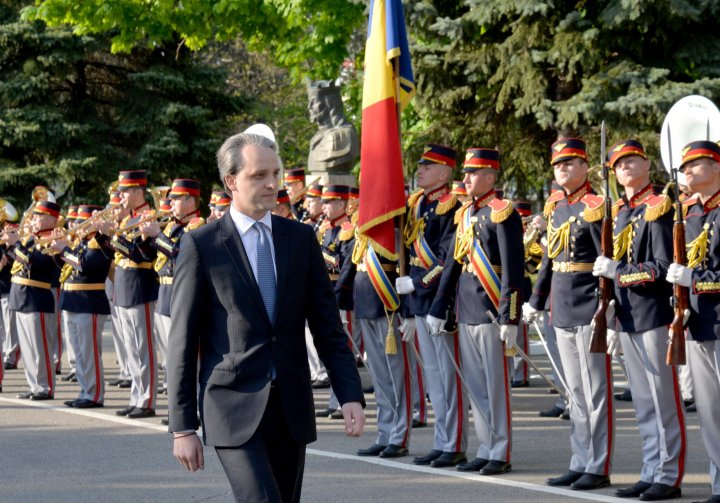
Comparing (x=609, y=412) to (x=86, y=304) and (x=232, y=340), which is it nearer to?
(x=232, y=340)

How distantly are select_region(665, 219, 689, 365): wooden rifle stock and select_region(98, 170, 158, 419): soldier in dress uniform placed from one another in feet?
19.7

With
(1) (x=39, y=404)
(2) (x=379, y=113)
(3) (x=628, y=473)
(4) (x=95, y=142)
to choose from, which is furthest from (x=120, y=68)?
(3) (x=628, y=473)

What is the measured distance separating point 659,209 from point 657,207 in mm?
19

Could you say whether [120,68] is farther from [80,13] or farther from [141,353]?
[141,353]

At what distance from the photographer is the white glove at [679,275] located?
24.1 feet

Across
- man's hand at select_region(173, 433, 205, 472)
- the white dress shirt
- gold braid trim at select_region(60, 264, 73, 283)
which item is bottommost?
man's hand at select_region(173, 433, 205, 472)

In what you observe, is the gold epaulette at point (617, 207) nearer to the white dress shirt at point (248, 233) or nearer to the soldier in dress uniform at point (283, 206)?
the white dress shirt at point (248, 233)

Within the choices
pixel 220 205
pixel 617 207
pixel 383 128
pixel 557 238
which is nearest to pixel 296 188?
→ pixel 220 205

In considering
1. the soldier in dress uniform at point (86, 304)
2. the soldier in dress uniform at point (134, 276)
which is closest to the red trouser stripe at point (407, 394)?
the soldier in dress uniform at point (134, 276)

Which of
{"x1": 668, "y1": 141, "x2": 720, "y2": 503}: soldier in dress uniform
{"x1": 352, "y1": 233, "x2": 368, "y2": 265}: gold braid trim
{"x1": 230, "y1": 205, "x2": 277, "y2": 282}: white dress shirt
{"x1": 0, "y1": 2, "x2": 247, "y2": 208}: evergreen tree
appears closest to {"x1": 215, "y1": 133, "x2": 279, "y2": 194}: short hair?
{"x1": 230, "y1": 205, "x2": 277, "y2": 282}: white dress shirt

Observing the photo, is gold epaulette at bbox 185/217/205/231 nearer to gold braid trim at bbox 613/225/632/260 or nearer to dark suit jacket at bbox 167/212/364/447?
gold braid trim at bbox 613/225/632/260

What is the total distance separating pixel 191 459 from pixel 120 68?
86.1ft

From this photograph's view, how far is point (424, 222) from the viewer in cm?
947

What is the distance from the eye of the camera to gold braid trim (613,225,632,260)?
805 centimetres
